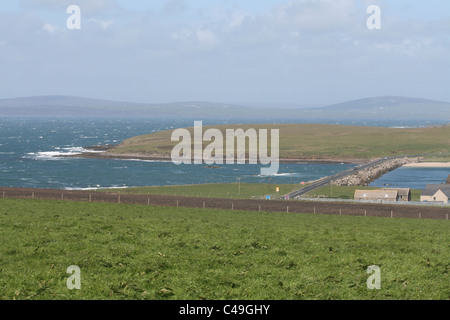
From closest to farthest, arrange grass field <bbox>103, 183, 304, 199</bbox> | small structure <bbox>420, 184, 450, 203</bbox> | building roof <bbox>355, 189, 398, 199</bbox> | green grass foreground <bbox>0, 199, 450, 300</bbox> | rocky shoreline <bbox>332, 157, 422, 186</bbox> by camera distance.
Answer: green grass foreground <bbox>0, 199, 450, 300</bbox>
small structure <bbox>420, 184, 450, 203</bbox>
building roof <bbox>355, 189, 398, 199</bbox>
grass field <bbox>103, 183, 304, 199</bbox>
rocky shoreline <bbox>332, 157, 422, 186</bbox>

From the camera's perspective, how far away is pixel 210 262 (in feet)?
57.7

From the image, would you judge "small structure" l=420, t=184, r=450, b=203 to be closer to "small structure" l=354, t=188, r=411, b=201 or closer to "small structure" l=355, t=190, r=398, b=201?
"small structure" l=354, t=188, r=411, b=201

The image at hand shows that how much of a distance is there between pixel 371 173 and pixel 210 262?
134 m

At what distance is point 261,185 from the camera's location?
4636 inches

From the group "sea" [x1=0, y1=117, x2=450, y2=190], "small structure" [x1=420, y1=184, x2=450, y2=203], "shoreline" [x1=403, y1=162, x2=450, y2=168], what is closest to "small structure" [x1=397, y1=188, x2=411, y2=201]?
"small structure" [x1=420, y1=184, x2=450, y2=203]

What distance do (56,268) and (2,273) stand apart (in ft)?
4.92

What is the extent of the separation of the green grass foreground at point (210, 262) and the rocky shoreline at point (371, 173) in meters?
102

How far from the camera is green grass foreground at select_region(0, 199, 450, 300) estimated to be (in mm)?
14492

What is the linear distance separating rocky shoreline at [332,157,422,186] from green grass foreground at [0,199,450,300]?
10209 centimetres

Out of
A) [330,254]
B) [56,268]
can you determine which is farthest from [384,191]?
[56,268]

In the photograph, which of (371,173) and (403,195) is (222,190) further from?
(371,173)

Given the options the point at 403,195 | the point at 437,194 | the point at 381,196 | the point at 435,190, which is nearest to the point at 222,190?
the point at 381,196

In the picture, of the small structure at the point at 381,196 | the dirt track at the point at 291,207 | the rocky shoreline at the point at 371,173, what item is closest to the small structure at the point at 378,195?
the small structure at the point at 381,196
